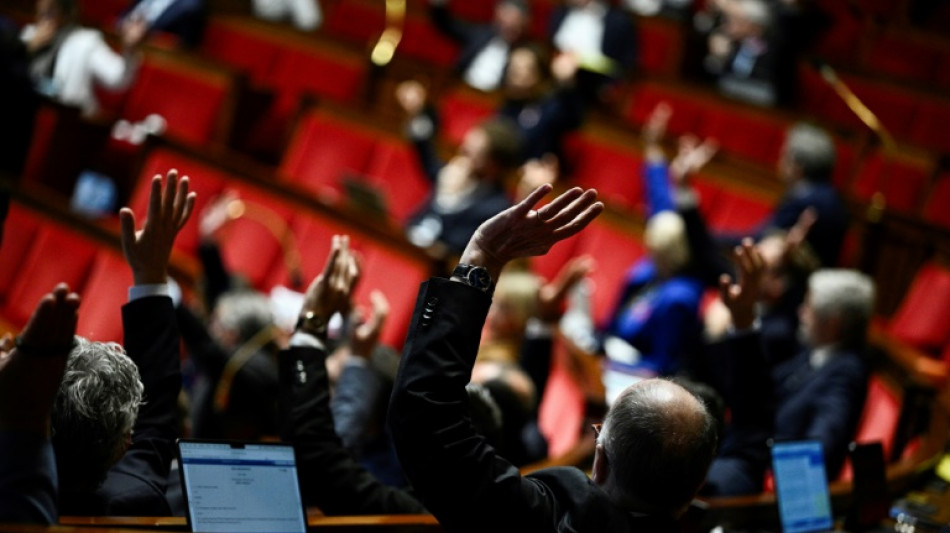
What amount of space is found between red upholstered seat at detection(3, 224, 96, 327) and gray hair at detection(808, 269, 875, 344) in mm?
935

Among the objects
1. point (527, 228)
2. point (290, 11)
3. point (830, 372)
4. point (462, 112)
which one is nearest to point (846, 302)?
point (830, 372)

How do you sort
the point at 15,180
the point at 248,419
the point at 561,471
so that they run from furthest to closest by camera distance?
the point at 15,180
the point at 248,419
the point at 561,471

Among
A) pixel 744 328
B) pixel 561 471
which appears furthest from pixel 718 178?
pixel 561 471

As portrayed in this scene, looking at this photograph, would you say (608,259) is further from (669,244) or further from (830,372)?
(830,372)

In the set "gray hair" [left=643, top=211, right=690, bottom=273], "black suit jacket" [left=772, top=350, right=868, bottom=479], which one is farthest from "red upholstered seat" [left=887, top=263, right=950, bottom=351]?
"black suit jacket" [left=772, top=350, right=868, bottom=479]

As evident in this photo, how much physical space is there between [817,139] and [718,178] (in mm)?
259

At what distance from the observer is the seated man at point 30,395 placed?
55cm

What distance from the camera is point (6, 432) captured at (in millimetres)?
Answer: 551

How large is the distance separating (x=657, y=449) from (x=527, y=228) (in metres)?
0.14

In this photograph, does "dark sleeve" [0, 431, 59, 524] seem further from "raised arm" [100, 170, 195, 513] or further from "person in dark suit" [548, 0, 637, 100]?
"person in dark suit" [548, 0, 637, 100]

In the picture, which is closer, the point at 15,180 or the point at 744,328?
the point at 744,328

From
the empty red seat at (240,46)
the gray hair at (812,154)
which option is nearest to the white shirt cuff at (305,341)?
the gray hair at (812,154)

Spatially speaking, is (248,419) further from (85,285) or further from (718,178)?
(718,178)

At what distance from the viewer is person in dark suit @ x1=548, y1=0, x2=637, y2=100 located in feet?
7.95
